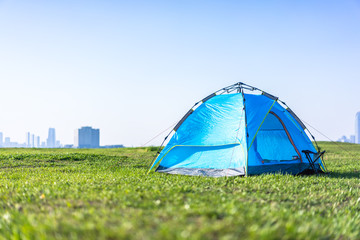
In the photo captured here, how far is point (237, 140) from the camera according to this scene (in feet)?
34.9

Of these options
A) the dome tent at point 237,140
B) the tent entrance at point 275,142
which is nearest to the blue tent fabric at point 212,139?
the dome tent at point 237,140

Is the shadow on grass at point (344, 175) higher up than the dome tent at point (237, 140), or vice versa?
the dome tent at point (237, 140)

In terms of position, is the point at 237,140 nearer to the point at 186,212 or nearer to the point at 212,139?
the point at 212,139

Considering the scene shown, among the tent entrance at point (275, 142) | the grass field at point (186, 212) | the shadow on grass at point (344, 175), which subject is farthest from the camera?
the tent entrance at point (275, 142)

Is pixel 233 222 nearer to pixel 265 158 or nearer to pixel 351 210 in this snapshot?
pixel 351 210

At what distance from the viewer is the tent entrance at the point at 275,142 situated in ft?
40.3

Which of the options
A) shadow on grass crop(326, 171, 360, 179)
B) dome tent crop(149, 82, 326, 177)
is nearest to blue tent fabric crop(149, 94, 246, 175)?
dome tent crop(149, 82, 326, 177)

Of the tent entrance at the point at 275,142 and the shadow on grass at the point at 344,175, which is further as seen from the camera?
the tent entrance at the point at 275,142

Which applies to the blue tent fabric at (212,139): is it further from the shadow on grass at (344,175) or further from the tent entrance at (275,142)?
the shadow on grass at (344,175)

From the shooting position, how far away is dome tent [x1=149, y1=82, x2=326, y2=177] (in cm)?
1069

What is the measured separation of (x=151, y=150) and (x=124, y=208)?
846 inches

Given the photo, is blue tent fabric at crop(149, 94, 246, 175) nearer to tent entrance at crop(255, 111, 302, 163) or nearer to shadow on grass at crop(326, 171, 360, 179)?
tent entrance at crop(255, 111, 302, 163)

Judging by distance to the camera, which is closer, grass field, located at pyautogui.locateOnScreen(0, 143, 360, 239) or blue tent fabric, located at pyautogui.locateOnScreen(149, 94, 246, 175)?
grass field, located at pyautogui.locateOnScreen(0, 143, 360, 239)

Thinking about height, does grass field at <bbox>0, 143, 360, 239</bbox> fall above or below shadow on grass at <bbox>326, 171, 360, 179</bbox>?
above
